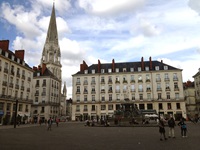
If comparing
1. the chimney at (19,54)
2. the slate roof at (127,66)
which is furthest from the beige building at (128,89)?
the chimney at (19,54)

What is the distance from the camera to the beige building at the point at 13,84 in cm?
4287

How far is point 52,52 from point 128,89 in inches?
2369

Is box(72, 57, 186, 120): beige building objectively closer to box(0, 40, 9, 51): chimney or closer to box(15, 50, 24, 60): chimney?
box(15, 50, 24, 60): chimney

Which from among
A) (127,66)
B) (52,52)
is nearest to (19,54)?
(127,66)

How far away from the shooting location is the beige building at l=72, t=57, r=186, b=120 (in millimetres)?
61406

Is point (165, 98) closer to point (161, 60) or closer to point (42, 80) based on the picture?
point (161, 60)

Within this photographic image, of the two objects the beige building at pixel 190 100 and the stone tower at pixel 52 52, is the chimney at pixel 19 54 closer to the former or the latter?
the stone tower at pixel 52 52

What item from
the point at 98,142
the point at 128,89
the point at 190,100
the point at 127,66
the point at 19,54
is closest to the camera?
the point at 98,142

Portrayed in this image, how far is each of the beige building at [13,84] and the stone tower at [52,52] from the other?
52293 millimetres

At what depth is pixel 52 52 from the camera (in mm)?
109688

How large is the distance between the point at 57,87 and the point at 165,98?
3871cm

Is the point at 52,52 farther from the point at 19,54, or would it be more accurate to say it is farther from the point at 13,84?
the point at 13,84

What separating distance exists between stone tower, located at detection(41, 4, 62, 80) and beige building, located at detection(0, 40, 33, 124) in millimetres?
52293

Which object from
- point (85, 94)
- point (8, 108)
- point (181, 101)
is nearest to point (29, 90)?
point (8, 108)
